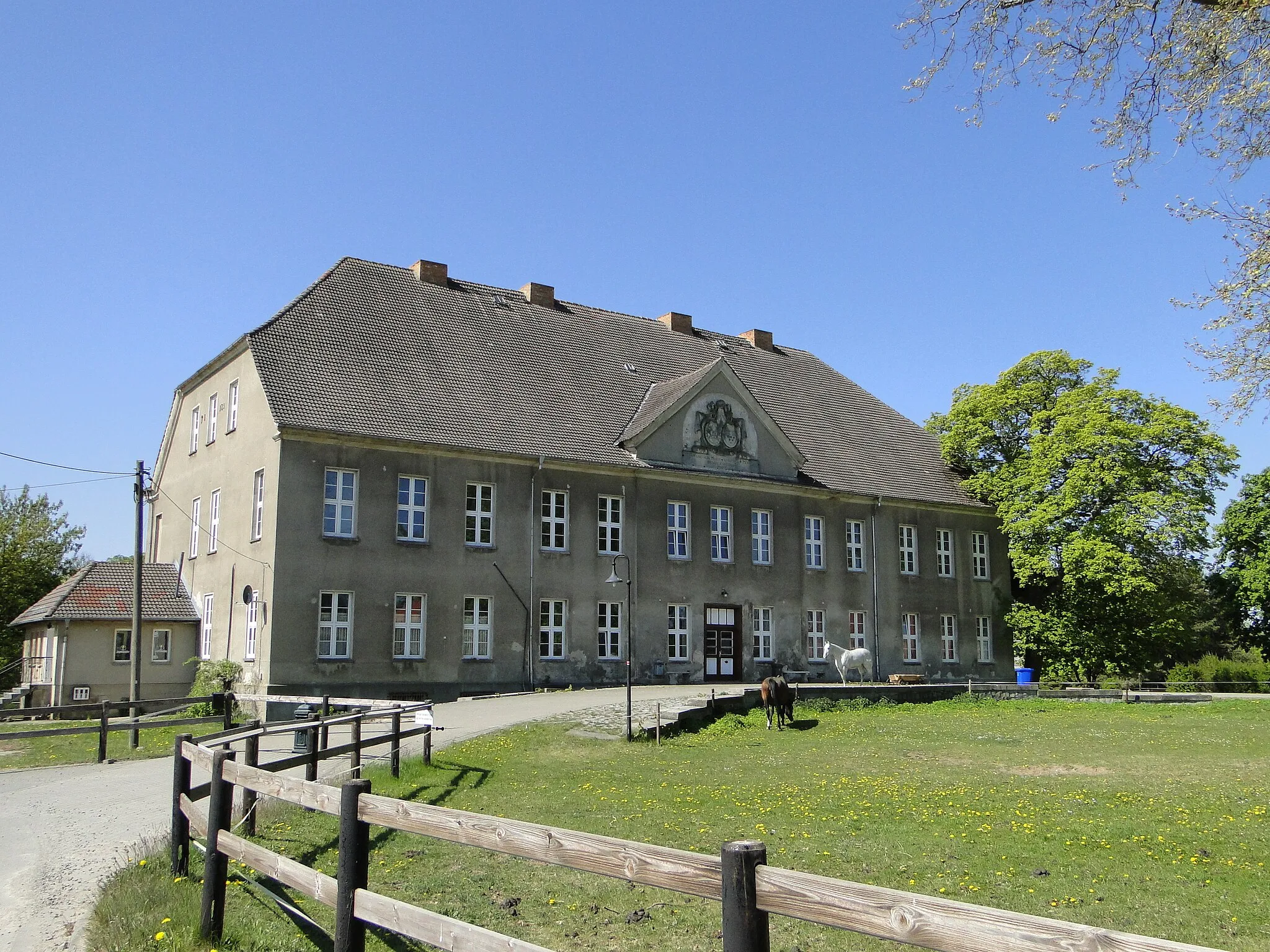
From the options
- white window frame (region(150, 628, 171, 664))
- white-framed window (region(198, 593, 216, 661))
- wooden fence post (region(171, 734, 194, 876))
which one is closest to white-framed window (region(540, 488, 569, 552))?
white-framed window (region(198, 593, 216, 661))

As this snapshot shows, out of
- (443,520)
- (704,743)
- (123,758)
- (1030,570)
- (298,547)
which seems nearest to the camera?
(123,758)

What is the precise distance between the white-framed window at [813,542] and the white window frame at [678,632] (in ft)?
17.7

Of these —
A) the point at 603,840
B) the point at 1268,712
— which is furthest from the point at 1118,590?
the point at 603,840

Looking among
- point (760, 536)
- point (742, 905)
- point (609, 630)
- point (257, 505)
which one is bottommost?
point (742, 905)

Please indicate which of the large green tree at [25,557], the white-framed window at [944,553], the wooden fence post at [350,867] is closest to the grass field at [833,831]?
the wooden fence post at [350,867]

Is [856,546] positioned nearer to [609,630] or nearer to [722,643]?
[722,643]

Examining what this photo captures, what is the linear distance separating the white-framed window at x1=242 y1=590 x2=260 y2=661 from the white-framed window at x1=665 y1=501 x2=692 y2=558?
1272 centimetres

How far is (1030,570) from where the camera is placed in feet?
131

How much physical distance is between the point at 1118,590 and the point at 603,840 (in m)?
36.8

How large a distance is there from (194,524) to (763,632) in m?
19.0

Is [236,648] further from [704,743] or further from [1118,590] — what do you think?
[1118,590]

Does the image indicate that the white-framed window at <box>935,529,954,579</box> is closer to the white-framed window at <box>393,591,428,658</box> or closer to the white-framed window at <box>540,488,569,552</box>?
the white-framed window at <box>540,488,569,552</box>

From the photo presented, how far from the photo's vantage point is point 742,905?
396 centimetres

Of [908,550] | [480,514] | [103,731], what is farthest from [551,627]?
[908,550]
